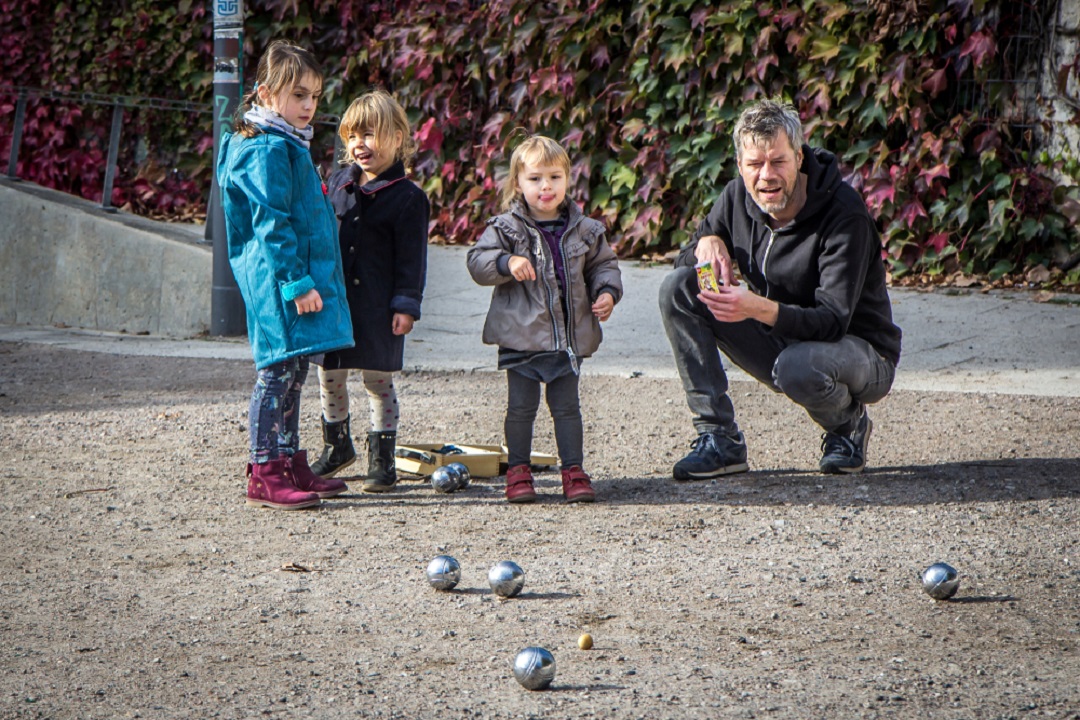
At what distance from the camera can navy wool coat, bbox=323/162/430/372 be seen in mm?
4922

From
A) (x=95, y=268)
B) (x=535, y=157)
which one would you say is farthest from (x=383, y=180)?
(x=95, y=268)

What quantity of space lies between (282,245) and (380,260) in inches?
19.4

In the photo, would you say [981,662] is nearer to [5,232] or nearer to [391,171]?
[391,171]

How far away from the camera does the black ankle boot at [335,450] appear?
5105 millimetres

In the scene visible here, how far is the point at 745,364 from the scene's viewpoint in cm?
520

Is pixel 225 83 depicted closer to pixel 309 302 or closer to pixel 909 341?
pixel 309 302

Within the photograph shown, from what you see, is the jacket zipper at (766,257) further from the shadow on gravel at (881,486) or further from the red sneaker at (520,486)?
the red sneaker at (520,486)

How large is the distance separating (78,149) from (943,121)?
23.8 ft

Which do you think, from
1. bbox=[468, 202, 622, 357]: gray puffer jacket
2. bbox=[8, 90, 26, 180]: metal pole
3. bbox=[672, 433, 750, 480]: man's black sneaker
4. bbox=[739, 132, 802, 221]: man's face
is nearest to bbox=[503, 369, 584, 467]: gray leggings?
bbox=[468, 202, 622, 357]: gray puffer jacket

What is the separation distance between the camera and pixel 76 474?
517 cm

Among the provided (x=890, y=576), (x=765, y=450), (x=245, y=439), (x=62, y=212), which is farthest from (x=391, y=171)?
(x=62, y=212)

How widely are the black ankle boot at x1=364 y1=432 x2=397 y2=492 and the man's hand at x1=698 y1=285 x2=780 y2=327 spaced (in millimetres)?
1288

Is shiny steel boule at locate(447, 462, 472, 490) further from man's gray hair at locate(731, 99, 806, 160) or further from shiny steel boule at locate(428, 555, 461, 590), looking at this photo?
man's gray hair at locate(731, 99, 806, 160)

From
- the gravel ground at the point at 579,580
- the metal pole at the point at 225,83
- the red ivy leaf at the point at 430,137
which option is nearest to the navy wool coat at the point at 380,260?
the gravel ground at the point at 579,580
